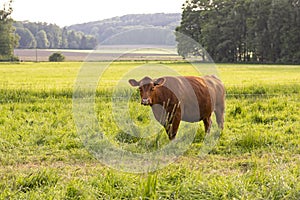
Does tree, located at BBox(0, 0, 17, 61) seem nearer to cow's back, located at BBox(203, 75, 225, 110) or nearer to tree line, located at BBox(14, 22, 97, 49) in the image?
tree line, located at BBox(14, 22, 97, 49)

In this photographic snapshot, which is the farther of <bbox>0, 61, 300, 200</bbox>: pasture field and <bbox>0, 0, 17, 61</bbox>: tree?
<bbox>0, 0, 17, 61</bbox>: tree

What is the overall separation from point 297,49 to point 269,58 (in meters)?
4.76

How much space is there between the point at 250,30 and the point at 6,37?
4431 centimetres

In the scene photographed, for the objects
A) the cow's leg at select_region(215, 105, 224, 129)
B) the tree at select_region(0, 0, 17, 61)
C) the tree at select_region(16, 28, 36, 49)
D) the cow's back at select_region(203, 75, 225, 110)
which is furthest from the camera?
the tree at select_region(16, 28, 36, 49)

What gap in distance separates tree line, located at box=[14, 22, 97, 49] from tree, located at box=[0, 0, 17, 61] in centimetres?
2263

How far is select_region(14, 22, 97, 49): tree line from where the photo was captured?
110206 mm

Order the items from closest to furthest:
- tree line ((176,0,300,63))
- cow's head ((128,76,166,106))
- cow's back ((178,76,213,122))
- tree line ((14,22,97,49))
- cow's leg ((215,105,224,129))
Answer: cow's head ((128,76,166,106))
cow's back ((178,76,213,122))
cow's leg ((215,105,224,129))
tree line ((176,0,300,63))
tree line ((14,22,97,49))

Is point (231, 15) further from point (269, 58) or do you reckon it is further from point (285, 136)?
point (285, 136)

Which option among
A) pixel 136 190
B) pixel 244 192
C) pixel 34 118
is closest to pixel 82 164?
pixel 136 190

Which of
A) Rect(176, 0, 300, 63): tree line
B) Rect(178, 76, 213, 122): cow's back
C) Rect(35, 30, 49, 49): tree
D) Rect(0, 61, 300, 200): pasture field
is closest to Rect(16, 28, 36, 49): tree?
Rect(35, 30, 49, 49): tree

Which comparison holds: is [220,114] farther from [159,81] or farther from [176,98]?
[159,81]

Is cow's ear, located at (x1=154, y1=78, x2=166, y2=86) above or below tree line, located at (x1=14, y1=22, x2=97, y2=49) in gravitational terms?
below

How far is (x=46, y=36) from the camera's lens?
125 m

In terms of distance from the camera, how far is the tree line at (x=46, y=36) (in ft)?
362
